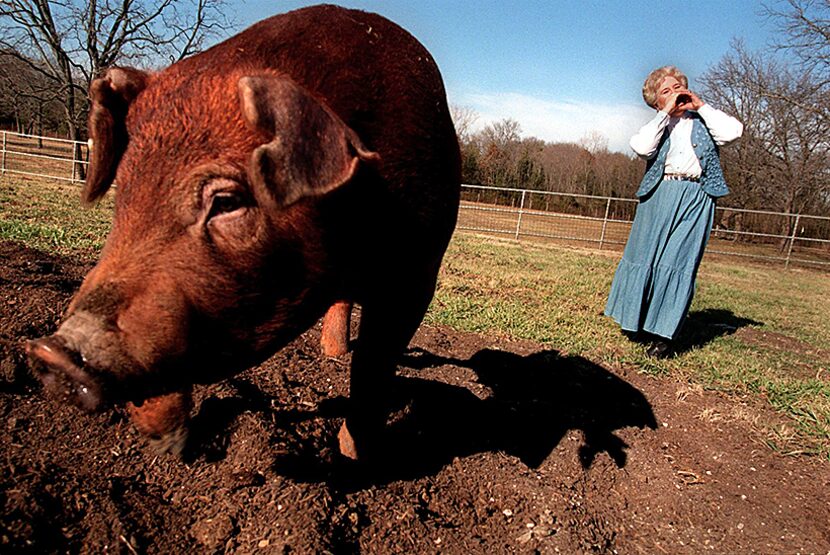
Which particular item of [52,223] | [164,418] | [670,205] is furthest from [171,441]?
[52,223]

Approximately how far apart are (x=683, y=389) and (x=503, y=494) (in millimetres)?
2367

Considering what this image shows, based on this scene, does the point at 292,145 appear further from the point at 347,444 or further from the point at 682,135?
the point at 682,135

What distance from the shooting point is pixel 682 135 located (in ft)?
16.5

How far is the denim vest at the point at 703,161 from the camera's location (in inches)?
194

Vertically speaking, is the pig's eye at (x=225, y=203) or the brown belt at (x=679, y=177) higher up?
the brown belt at (x=679, y=177)

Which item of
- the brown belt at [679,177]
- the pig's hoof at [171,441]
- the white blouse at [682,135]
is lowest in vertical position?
the pig's hoof at [171,441]

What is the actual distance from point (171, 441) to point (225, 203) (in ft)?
3.90

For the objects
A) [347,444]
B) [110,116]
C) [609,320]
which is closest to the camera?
[110,116]

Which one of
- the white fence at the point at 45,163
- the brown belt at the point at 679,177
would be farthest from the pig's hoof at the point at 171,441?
the white fence at the point at 45,163

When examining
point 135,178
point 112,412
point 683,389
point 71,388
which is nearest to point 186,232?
point 135,178

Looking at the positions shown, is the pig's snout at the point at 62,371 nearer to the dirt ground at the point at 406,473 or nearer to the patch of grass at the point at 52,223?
the dirt ground at the point at 406,473

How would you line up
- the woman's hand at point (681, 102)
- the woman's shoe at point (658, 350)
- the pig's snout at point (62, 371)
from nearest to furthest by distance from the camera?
the pig's snout at point (62, 371), the woman's hand at point (681, 102), the woman's shoe at point (658, 350)

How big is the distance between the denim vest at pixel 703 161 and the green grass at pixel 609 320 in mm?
1635

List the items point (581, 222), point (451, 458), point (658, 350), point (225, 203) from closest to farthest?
point (225, 203) < point (451, 458) < point (658, 350) < point (581, 222)
